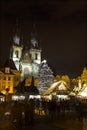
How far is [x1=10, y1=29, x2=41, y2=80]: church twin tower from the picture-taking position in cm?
8727

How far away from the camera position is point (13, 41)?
95.1 m

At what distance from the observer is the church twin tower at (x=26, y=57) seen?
8727 cm

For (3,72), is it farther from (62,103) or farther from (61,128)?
(61,128)

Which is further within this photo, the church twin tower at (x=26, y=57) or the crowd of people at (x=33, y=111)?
the church twin tower at (x=26, y=57)

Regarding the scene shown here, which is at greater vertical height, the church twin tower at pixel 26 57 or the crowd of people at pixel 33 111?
the church twin tower at pixel 26 57

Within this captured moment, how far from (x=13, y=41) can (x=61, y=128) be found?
7948 cm

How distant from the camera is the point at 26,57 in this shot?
292ft

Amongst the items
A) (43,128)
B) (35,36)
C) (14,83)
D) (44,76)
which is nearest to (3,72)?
(14,83)

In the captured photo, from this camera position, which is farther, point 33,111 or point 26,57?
point 26,57

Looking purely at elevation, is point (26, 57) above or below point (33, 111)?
A: above

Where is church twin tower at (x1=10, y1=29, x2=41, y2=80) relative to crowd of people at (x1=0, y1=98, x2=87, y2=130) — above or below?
above

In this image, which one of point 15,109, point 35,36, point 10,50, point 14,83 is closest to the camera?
point 15,109

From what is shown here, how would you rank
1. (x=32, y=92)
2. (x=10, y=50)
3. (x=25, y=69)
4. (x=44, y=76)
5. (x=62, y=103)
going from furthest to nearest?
(x=10, y=50), (x=25, y=69), (x=44, y=76), (x=32, y=92), (x=62, y=103)

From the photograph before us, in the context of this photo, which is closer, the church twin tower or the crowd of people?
the crowd of people
